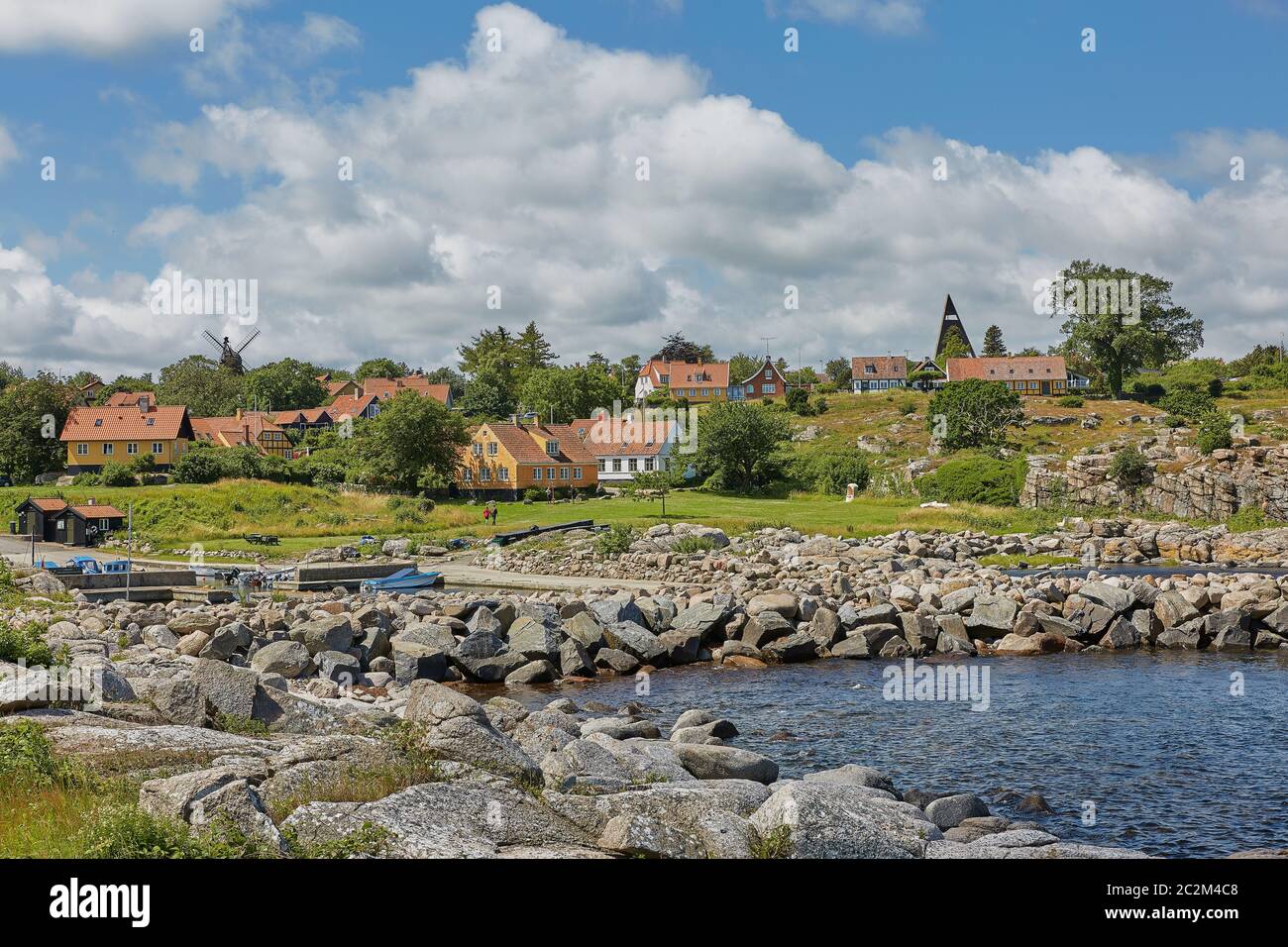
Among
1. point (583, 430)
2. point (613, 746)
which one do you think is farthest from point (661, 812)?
point (583, 430)

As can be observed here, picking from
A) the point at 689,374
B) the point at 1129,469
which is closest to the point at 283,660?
the point at 1129,469

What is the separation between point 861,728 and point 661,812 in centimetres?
1075

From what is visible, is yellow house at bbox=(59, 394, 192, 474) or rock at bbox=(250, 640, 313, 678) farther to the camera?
yellow house at bbox=(59, 394, 192, 474)

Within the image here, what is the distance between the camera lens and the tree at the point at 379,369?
151 metres

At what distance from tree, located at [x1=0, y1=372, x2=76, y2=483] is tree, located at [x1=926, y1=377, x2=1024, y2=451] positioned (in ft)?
220

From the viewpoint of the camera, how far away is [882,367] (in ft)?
431

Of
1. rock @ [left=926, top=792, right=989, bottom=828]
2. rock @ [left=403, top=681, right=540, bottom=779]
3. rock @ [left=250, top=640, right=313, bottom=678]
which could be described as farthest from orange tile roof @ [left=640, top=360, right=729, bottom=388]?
rock @ [left=403, top=681, right=540, bottom=779]

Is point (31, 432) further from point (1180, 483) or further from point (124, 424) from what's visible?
point (1180, 483)

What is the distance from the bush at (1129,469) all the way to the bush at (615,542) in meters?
33.2

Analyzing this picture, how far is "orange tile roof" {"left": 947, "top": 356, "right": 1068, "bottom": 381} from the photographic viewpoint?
379 feet

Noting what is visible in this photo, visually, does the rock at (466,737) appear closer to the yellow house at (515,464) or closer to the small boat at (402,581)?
the small boat at (402,581)

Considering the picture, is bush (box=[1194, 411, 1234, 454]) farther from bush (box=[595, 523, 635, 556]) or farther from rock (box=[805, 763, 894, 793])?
rock (box=[805, 763, 894, 793])

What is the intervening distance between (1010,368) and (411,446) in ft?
243
